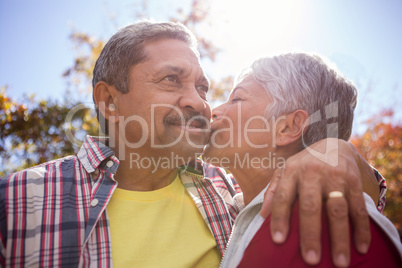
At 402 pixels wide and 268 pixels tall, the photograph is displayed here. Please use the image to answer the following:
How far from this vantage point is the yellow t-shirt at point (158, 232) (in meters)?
1.99

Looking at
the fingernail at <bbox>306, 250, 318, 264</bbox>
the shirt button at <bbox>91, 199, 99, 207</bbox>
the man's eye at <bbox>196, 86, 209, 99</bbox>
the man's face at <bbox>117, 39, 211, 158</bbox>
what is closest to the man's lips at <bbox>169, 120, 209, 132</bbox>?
the man's face at <bbox>117, 39, 211, 158</bbox>

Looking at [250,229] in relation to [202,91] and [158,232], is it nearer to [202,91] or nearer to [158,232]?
[158,232]

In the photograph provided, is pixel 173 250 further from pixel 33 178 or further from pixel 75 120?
pixel 75 120

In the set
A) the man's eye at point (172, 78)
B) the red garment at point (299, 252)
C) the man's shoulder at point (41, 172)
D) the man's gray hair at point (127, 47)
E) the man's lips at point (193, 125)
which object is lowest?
the man's shoulder at point (41, 172)

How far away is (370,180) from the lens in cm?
190

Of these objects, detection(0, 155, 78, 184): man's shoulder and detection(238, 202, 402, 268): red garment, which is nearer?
detection(238, 202, 402, 268): red garment

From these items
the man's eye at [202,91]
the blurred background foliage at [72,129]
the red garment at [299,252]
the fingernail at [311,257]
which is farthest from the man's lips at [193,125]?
the blurred background foliage at [72,129]

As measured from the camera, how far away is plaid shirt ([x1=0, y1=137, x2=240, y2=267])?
1.67 m

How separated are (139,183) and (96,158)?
434 millimetres

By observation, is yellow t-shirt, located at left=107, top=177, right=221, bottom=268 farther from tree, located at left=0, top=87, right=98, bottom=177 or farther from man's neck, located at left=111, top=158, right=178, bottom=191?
tree, located at left=0, top=87, right=98, bottom=177

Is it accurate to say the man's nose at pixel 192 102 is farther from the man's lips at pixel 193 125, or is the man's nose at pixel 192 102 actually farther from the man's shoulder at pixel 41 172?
the man's shoulder at pixel 41 172

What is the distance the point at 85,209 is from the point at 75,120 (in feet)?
23.9

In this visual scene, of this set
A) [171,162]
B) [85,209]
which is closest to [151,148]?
[171,162]

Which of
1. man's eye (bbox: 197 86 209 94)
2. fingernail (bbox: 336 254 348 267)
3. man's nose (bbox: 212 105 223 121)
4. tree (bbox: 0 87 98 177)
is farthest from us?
tree (bbox: 0 87 98 177)
